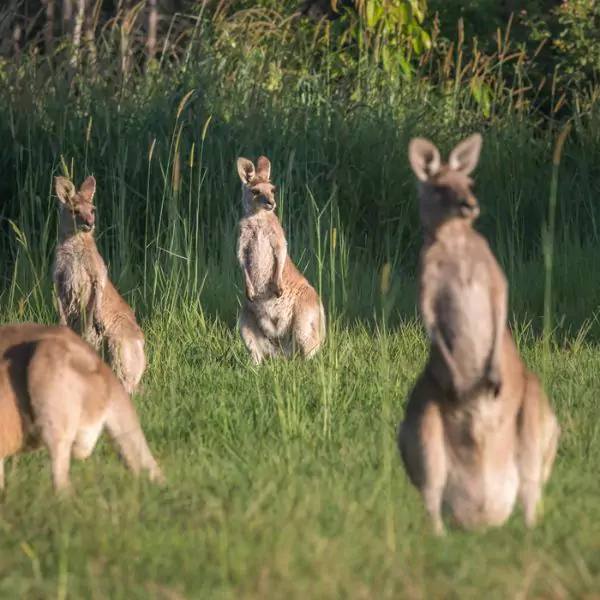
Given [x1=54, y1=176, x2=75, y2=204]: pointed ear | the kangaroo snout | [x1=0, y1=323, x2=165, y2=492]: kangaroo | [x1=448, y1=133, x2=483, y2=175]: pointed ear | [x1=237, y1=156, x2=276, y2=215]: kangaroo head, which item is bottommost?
[x1=237, y1=156, x2=276, y2=215]: kangaroo head

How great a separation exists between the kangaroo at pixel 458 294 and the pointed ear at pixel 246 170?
514 cm

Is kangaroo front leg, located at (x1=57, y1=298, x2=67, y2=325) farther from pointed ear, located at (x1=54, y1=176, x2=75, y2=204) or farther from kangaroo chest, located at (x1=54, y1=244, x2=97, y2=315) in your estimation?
pointed ear, located at (x1=54, y1=176, x2=75, y2=204)

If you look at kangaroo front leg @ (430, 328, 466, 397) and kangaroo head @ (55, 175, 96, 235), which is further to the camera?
kangaroo head @ (55, 175, 96, 235)

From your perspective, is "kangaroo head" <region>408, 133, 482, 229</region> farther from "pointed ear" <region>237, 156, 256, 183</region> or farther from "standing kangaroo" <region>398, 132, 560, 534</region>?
"pointed ear" <region>237, 156, 256, 183</region>

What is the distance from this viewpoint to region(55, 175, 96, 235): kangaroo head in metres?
8.67

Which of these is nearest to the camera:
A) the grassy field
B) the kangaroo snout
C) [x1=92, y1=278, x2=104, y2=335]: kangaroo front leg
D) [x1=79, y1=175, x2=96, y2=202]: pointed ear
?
the grassy field

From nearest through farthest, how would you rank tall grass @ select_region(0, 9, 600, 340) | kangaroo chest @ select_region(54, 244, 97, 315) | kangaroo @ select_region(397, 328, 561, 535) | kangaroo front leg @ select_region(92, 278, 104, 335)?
kangaroo @ select_region(397, 328, 561, 535) < kangaroo front leg @ select_region(92, 278, 104, 335) < kangaroo chest @ select_region(54, 244, 97, 315) < tall grass @ select_region(0, 9, 600, 340)

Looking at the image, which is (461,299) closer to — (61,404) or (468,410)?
(468,410)

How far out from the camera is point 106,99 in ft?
38.7

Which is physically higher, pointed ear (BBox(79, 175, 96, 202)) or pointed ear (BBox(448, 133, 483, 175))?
pointed ear (BBox(448, 133, 483, 175))

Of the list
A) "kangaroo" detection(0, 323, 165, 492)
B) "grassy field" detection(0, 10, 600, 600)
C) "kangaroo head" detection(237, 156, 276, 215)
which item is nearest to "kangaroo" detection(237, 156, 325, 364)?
"kangaroo head" detection(237, 156, 276, 215)

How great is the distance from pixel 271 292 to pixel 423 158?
479cm

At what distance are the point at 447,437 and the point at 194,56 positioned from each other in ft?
27.8

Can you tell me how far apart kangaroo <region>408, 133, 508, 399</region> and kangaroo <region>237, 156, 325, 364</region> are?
4827 mm
